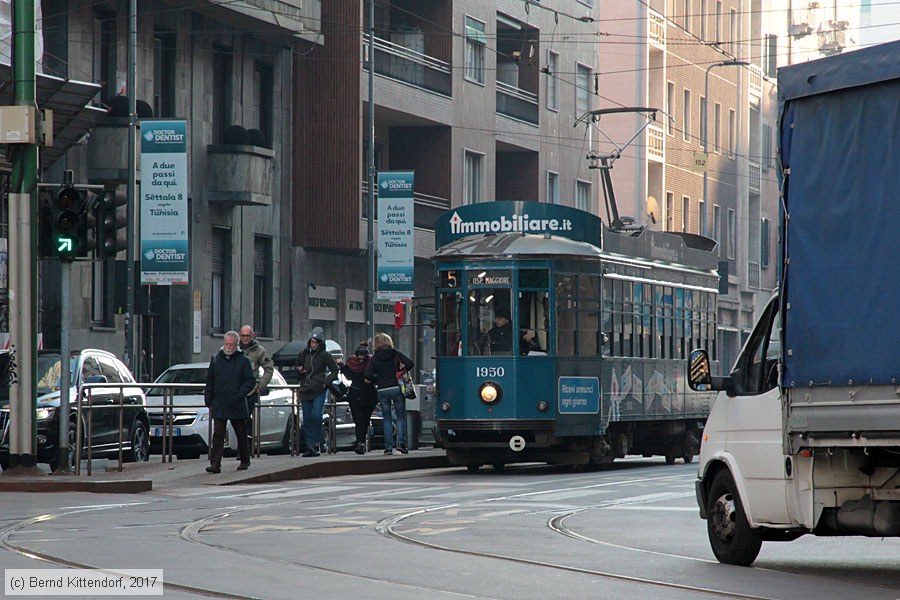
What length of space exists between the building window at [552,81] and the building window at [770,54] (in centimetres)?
2217

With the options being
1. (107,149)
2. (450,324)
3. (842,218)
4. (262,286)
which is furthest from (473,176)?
(842,218)

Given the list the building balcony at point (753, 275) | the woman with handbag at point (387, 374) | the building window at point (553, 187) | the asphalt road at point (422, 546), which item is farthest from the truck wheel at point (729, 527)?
the building balcony at point (753, 275)

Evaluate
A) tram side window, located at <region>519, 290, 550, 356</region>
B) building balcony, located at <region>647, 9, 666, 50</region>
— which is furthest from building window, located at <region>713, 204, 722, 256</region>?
tram side window, located at <region>519, 290, 550, 356</region>

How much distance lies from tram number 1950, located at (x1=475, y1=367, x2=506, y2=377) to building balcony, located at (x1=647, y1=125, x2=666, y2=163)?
1518 inches

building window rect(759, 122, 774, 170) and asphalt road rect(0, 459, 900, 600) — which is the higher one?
building window rect(759, 122, 774, 170)

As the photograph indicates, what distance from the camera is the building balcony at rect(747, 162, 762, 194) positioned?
239ft

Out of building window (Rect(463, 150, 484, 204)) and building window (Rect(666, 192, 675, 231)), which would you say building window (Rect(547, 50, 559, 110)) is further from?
building window (Rect(666, 192, 675, 231))

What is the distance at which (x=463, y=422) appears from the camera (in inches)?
Result: 960

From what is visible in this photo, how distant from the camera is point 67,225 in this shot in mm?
20281

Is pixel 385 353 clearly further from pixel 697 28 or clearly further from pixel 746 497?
pixel 697 28

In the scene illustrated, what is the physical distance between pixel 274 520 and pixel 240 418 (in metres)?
6.27

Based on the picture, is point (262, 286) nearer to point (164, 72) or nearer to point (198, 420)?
point (164, 72)

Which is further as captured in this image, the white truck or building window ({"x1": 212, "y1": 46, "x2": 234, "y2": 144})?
building window ({"x1": 212, "y1": 46, "x2": 234, "y2": 144})

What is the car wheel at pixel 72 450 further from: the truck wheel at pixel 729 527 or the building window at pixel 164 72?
the building window at pixel 164 72
